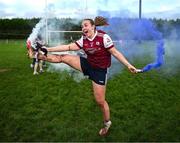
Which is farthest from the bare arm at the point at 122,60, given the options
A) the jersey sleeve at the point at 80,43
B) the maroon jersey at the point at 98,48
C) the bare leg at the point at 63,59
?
the bare leg at the point at 63,59

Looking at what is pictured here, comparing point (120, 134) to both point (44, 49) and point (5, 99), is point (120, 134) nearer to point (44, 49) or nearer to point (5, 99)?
point (44, 49)

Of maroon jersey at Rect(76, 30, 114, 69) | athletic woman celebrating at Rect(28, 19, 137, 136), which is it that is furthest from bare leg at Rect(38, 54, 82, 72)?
maroon jersey at Rect(76, 30, 114, 69)

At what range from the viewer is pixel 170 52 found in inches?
1046

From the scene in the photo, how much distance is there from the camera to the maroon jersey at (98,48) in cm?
721

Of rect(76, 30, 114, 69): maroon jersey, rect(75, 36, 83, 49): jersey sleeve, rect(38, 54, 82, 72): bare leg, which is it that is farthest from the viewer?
rect(38, 54, 82, 72): bare leg

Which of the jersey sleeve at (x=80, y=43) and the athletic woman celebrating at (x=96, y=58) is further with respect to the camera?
the jersey sleeve at (x=80, y=43)

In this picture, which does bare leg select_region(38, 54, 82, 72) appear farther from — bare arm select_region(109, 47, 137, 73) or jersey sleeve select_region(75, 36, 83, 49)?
bare arm select_region(109, 47, 137, 73)

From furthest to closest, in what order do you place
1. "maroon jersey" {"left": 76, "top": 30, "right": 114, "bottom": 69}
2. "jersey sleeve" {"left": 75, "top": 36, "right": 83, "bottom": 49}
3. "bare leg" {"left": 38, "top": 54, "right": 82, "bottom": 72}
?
"bare leg" {"left": 38, "top": 54, "right": 82, "bottom": 72}
"jersey sleeve" {"left": 75, "top": 36, "right": 83, "bottom": 49}
"maroon jersey" {"left": 76, "top": 30, "right": 114, "bottom": 69}

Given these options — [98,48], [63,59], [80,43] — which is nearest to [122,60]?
[98,48]

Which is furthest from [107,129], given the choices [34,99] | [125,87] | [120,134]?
[125,87]

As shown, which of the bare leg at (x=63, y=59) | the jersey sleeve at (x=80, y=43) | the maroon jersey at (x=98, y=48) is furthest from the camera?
the bare leg at (x=63, y=59)

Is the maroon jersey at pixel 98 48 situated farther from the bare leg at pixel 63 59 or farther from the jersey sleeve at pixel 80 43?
the bare leg at pixel 63 59

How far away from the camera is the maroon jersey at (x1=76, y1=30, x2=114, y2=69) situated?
721 cm

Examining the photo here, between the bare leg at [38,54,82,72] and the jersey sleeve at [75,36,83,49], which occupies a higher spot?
the jersey sleeve at [75,36,83,49]
